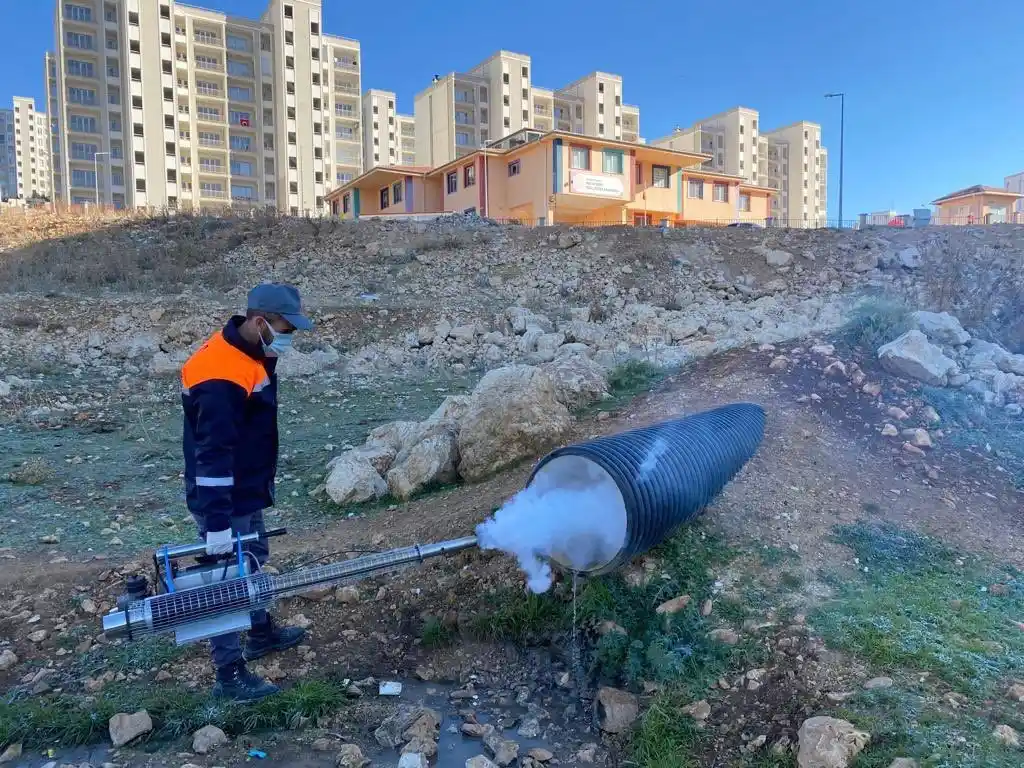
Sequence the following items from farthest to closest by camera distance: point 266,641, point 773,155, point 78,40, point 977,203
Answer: point 773,155 → point 78,40 → point 977,203 → point 266,641

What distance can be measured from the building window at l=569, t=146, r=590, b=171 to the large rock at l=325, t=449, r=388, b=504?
25.3 metres

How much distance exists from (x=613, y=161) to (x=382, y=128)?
45819mm

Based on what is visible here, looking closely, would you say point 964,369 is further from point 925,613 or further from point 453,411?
point 453,411

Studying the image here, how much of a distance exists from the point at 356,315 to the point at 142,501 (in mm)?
9002

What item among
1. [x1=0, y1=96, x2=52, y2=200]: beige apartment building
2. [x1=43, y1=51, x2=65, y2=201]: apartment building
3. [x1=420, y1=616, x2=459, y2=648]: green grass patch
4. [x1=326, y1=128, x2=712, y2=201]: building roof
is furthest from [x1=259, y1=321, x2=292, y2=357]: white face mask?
[x1=0, y1=96, x2=52, y2=200]: beige apartment building

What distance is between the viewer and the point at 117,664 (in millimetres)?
3482

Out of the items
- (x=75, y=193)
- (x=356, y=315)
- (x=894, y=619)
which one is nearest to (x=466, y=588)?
(x=894, y=619)

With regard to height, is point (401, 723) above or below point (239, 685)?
below

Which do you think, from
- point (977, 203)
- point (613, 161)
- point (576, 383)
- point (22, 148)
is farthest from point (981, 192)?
point (22, 148)

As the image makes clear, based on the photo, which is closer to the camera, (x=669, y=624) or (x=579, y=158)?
(x=669, y=624)

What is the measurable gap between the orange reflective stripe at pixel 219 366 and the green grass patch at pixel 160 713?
1342mm

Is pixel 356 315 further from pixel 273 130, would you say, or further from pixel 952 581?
pixel 273 130

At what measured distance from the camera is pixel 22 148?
97.3m

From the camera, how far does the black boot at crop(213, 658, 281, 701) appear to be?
123 inches
